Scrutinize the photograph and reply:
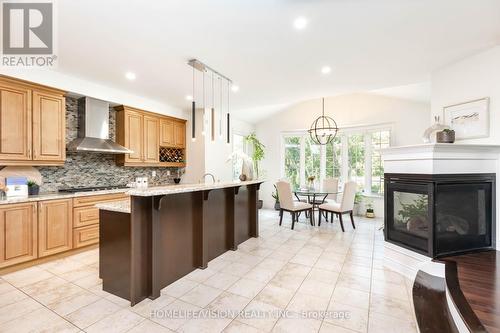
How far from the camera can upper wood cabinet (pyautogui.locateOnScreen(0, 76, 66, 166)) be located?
9.75ft

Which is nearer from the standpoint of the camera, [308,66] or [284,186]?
[308,66]

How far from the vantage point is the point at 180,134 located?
18.3ft

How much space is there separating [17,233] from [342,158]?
667 cm

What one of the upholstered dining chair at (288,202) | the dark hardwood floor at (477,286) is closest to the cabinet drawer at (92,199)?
the upholstered dining chair at (288,202)

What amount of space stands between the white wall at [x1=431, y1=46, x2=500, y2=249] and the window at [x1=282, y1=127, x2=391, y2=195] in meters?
2.64

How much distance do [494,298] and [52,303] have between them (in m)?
3.88

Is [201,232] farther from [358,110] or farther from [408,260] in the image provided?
[358,110]

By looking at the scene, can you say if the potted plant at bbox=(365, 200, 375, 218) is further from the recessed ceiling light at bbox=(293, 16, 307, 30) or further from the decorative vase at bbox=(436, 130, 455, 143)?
the recessed ceiling light at bbox=(293, 16, 307, 30)

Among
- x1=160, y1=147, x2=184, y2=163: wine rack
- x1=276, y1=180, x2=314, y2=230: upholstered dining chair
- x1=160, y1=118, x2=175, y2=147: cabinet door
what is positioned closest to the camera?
x1=276, y1=180, x2=314, y2=230: upholstered dining chair

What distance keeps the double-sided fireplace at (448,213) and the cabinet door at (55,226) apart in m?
4.58

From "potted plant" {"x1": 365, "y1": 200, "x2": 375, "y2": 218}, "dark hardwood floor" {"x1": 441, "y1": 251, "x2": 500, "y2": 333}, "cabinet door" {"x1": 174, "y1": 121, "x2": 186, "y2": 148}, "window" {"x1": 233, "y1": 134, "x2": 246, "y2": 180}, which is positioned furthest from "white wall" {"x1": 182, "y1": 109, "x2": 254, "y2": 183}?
"dark hardwood floor" {"x1": 441, "y1": 251, "x2": 500, "y2": 333}

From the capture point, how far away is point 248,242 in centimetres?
409

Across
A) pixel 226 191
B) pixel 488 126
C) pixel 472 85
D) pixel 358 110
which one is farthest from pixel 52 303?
pixel 358 110

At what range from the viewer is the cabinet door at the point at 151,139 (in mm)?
4730
